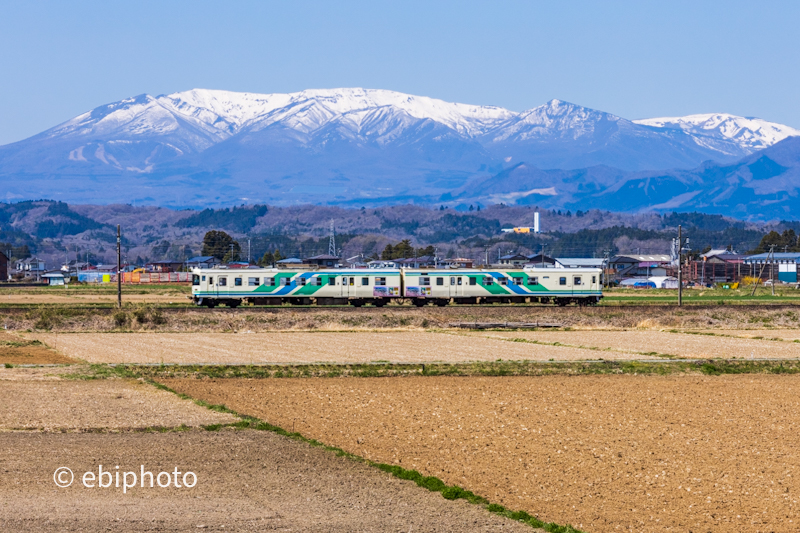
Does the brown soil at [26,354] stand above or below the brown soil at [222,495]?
above

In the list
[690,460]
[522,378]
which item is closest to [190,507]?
[690,460]

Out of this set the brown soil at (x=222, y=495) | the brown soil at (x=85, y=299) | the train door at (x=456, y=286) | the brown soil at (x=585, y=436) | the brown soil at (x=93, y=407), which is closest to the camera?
the brown soil at (x=222, y=495)

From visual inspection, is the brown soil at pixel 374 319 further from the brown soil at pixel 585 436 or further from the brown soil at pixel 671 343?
the brown soil at pixel 585 436

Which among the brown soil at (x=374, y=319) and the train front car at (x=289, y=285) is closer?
the brown soil at (x=374, y=319)

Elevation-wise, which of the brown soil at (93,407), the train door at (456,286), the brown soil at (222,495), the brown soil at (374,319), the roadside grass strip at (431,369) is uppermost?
the train door at (456,286)

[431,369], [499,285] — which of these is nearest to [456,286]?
[499,285]

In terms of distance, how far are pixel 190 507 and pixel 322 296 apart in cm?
5006

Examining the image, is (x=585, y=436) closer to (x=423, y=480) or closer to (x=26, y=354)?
(x=423, y=480)

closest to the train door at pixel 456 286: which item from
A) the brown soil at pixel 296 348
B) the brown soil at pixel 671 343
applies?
the brown soil at pixel 671 343

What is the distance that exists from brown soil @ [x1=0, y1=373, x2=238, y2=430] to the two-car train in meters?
36.7

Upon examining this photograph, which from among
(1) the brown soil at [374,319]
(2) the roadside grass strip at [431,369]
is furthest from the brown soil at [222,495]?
(1) the brown soil at [374,319]

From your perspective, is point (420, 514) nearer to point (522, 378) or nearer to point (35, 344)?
point (522, 378)

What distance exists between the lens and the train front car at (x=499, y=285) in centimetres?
6388

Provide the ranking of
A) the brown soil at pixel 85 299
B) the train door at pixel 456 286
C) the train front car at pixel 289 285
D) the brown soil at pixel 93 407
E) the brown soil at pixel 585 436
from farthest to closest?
1. the brown soil at pixel 85 299
2. the train door at pixel 456 286
3. the train front car at pixel 289 285
4. the brown soil at pixel 93 407
5. the brown soil at pixel 585 436
